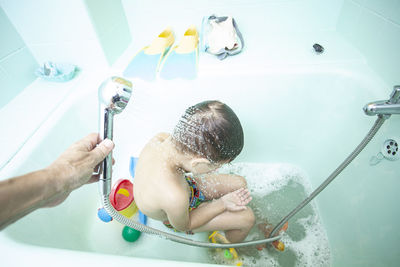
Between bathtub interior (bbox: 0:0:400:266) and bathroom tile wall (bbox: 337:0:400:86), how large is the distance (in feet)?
0.11

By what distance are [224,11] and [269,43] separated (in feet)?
1.00

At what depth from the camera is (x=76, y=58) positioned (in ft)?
3.13

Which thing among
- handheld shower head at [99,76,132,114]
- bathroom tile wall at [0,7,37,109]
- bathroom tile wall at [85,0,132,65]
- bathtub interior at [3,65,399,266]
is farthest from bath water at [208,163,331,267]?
bathroom tile wall at [0,7,37,109]

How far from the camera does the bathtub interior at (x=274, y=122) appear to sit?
0.64m

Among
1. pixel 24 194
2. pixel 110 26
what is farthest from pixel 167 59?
pixel 24 194

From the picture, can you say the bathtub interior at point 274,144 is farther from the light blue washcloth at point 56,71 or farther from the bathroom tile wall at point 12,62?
the bathroom tile wall at point 12,62

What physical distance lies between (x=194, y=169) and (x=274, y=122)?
53cm

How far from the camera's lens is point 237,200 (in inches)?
28.0

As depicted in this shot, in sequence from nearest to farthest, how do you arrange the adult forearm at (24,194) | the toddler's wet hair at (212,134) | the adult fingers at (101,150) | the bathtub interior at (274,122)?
1. the adult forearm at (24,194)
2. the adult fingers at (101,150)
3. the toddler's wet hair at (212,134)
4. the bathtub interior at (274,122)

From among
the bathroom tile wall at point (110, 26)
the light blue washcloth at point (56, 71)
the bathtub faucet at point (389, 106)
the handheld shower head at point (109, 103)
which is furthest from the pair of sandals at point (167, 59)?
the bathtub faucet at point (389, 106)

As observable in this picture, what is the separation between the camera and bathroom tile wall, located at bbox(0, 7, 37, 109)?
81 cm

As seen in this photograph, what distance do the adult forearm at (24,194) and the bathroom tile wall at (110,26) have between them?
2.55ft

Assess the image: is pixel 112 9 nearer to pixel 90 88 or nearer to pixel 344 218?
pixel 90 88

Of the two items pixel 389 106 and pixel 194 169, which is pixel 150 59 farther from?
pixel 389 106
